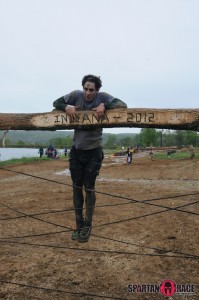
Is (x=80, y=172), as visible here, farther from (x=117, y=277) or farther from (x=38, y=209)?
(x=38, y=209)

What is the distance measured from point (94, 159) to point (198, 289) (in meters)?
2.39

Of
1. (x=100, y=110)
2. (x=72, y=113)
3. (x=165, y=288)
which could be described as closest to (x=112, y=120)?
(x=100, y=110)

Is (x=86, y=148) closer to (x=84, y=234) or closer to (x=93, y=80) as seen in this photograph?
(x=93, y=80)

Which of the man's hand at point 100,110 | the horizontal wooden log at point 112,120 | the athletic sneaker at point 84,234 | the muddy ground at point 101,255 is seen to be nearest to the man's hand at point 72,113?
the horizontal wooden log at point 112,120

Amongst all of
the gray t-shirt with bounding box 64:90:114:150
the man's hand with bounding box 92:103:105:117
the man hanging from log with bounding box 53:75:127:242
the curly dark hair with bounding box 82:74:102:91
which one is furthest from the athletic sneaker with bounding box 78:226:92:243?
the curly dark hair with bounding box 82:74:102:91

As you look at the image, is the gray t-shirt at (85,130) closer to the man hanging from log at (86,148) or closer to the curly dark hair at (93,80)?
the man hanging from log at (86,148)

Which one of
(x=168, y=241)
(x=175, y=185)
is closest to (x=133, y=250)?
(x=168, y=241)

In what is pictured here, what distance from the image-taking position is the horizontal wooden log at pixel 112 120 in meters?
3.64

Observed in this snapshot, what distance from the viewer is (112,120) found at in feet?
12.6

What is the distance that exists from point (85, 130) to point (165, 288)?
254 centimetres

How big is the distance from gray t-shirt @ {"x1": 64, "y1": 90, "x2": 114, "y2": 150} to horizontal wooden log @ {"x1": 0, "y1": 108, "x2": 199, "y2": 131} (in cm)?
32

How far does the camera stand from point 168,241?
668 centimetres

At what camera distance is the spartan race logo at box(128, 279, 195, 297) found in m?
4.69

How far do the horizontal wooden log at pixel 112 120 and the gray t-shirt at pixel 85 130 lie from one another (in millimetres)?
323
